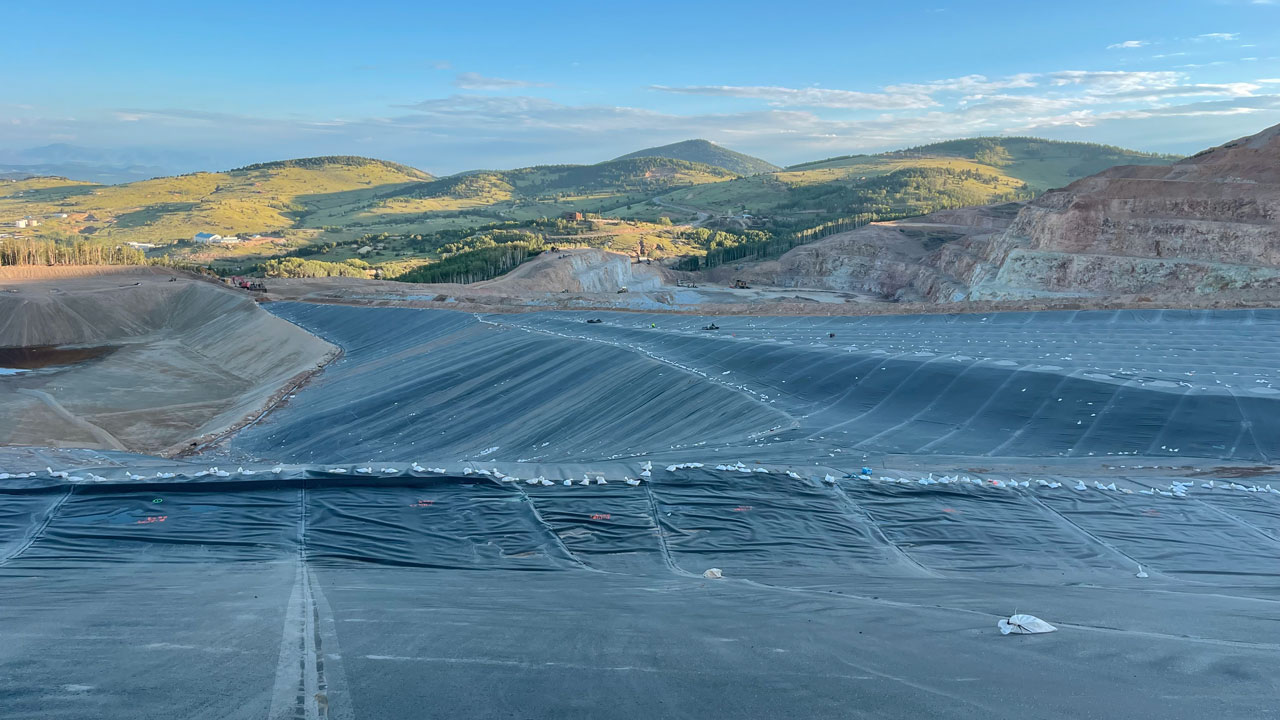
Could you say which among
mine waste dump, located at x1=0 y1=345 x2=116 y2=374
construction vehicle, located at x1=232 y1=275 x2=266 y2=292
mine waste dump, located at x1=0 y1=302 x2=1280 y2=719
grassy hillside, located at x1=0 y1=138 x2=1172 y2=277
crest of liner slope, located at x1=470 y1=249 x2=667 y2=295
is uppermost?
grassy hillside, located at x1=0 y1=138 x2=1172 y2=277

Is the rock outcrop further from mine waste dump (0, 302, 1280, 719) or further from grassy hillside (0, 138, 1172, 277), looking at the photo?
grassy hillside (0, 138, 1172, 277)

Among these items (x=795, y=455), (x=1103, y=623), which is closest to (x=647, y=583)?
(x=1103, y=623)

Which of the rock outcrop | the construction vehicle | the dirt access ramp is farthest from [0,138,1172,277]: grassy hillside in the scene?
the rock outcrop

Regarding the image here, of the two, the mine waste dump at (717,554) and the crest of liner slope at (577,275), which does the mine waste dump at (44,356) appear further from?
the mine waste dump at (717,554)

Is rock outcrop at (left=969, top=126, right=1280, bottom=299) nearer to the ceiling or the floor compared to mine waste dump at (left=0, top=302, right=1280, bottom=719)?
nearer to the ceiling

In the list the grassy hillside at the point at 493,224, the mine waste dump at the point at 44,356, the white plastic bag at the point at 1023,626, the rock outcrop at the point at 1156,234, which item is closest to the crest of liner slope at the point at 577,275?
the grassy hillside at the point at 493,224
